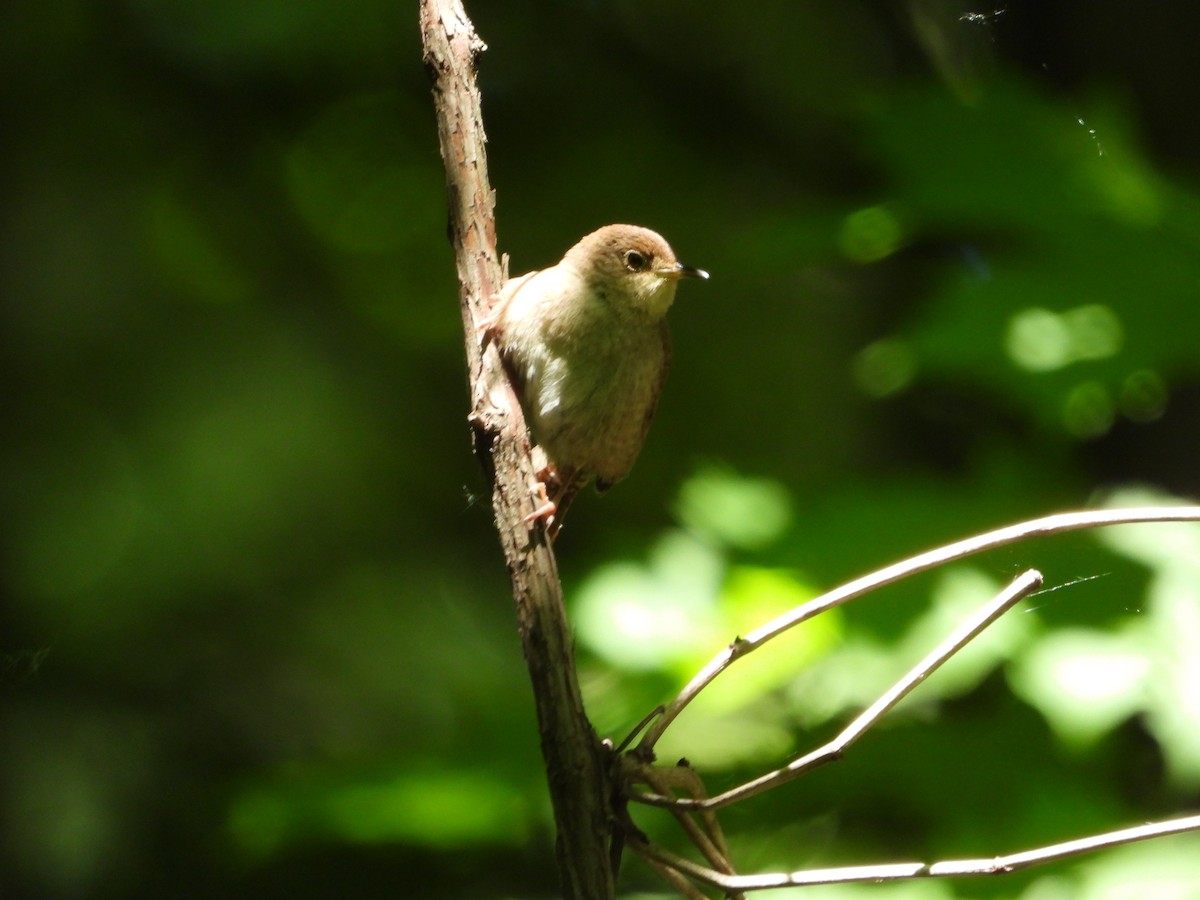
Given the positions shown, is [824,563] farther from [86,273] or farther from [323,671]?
[86,273]

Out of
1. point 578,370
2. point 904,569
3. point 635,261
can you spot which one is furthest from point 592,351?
point 904,569

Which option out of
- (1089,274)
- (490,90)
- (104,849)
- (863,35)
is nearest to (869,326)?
(863,35)

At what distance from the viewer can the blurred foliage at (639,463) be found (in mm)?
1871

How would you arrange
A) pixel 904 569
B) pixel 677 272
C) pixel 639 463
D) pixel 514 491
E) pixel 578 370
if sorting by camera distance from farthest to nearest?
1. pixel 639 463
2. pixel 677 272
3. pixel 578 370
4. pixel 514 491
5. pixel 904 569

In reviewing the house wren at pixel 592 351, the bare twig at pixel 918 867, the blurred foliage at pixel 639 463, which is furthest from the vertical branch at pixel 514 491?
the blurred foliage at pixel 639 463

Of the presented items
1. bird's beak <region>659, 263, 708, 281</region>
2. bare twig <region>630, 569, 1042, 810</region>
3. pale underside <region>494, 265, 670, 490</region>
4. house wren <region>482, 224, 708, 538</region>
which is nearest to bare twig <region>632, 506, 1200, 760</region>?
bare twig <region>630, 569, 1042, 810</region>

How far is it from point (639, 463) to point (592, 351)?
Result: 209cm

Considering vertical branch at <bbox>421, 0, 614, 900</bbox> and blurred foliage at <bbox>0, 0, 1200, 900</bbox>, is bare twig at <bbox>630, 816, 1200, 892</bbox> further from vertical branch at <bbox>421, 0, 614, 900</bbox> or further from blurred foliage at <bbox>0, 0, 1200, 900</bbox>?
blurred foliage at <bbox>0, 0, 1200, 900</bbox>

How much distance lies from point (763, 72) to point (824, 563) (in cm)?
293

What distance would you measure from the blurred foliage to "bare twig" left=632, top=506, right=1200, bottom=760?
2.76ft

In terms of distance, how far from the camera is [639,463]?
4.03m

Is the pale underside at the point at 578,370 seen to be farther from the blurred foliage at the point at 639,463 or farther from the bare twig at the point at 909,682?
the bare twig at the point at 909,682

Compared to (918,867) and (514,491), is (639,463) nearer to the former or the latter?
(514,491)

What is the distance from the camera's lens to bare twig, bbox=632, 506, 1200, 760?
0.87 meters
